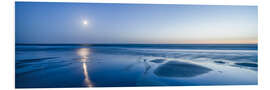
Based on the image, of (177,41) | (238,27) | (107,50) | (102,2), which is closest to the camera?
(102,2)

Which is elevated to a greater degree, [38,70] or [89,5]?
[89,5]

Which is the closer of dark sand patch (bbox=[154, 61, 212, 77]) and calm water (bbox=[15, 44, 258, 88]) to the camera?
calm water (bbox=[15, 44, 258, 88])

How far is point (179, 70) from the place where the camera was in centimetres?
239

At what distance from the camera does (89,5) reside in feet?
7.20

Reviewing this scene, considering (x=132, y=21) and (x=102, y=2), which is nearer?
(x=102, y=2)

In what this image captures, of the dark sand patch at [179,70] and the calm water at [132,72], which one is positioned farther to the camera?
the dark sand patch at [179,70]

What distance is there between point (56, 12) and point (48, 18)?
0.21 m

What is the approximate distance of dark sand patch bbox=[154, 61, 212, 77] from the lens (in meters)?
2.30

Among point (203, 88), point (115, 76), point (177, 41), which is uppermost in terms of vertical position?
point (177, 41)

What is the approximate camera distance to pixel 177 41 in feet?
8.78

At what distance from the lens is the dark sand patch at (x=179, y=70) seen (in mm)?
2299

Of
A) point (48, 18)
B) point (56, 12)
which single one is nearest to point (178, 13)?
point (56, 12)

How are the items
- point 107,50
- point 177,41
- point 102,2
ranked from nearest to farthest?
point 102,2
point 177,41
point 107,50
